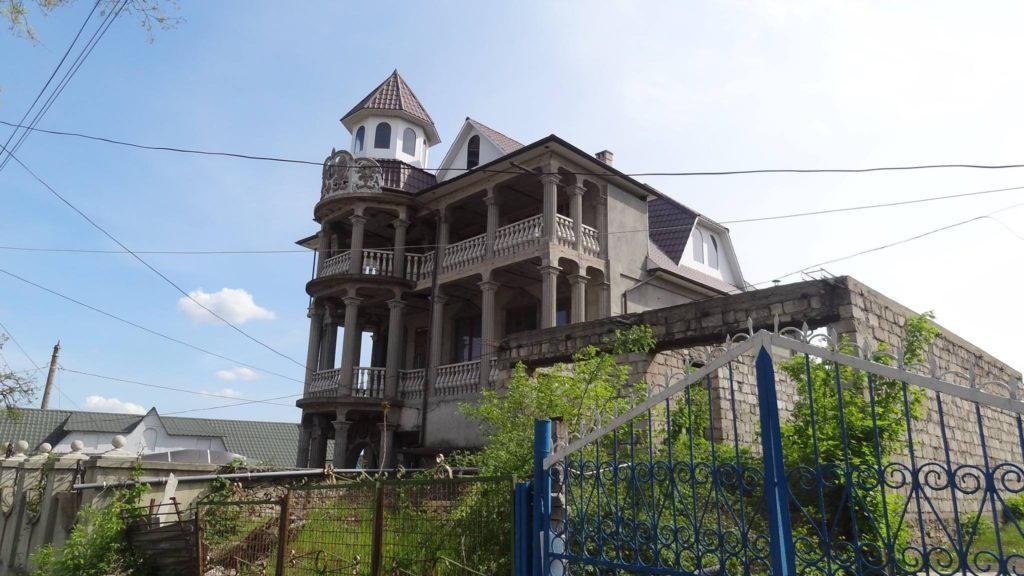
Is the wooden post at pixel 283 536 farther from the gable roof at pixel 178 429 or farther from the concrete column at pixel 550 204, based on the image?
the gable roof at pixel 178 429

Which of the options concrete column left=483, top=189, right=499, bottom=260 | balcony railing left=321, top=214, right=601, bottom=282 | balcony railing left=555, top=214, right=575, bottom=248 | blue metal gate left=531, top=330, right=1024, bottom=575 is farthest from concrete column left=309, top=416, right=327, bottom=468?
blue metal gate left=531, top=330, right=1024, bottom=575

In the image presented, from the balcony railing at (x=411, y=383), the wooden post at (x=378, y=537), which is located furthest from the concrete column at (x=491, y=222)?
the wooden post at (x=378, y=537)

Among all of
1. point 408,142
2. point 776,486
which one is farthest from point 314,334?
point 776,486

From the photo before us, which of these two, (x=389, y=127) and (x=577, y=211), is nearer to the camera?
(x=577, y=211)

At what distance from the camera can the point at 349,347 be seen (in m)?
19.5

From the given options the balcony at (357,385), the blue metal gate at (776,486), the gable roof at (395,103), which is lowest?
the blue metal gate at (776,486)

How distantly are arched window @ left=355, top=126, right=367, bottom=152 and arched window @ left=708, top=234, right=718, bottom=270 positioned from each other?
12.4 m

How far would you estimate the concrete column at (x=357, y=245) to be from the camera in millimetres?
20219

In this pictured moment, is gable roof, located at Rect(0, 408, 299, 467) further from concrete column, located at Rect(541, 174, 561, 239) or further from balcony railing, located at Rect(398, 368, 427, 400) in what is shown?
concrete column, located at Rect(541, 174, 561, 239)

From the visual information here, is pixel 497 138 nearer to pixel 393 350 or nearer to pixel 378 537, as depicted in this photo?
pixel 393 350

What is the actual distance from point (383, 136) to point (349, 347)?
777 cm

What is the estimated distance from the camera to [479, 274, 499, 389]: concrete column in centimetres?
1727

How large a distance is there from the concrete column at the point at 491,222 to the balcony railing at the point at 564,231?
2.01 meters

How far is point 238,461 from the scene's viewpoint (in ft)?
36.4
